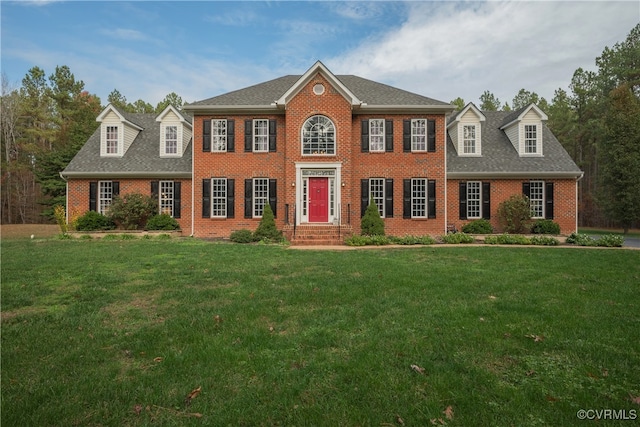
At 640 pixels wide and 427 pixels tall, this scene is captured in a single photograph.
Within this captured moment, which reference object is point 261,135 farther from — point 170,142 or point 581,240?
point 581,240

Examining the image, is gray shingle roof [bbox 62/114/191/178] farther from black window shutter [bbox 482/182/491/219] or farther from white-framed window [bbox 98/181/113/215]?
black window shutter [bbox 482/182/491/219]

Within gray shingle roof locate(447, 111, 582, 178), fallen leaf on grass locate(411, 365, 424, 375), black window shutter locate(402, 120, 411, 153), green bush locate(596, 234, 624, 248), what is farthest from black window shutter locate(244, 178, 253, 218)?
green bush locate(596, 234, 624, 248)

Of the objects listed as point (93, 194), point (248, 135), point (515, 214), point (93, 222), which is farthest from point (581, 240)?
point (93, 194)

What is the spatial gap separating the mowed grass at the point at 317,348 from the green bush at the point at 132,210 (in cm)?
944

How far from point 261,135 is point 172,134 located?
5.55 m

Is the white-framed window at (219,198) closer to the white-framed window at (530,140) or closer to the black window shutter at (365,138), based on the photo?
the black window shutter at (365,138)

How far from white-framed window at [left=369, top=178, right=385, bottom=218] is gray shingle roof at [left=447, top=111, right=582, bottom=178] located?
3618 mm

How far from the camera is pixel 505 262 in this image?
8.89 meters

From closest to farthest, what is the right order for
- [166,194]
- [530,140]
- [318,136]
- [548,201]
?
[318,136], [548,201], [166,194], [530,140]

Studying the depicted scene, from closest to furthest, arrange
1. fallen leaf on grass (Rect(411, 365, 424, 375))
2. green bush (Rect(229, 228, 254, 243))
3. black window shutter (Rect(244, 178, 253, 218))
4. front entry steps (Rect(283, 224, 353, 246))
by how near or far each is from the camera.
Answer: fallen leaf on grass (Rect(411, 365, 424, 375)), front entry steps (Rect(283, 224, 353, 246)), green bush (Rect(229, 228, 254, 243)), black window shutter (Rect(244, 178, 253, 218))

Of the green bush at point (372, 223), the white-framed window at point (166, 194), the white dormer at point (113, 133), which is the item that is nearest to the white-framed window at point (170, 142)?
the white-framed window at point (166, 194)

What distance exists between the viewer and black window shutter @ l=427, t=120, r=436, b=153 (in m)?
16.7

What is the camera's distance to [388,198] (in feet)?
54.9

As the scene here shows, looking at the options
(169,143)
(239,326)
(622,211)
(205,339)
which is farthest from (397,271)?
(622,211)
